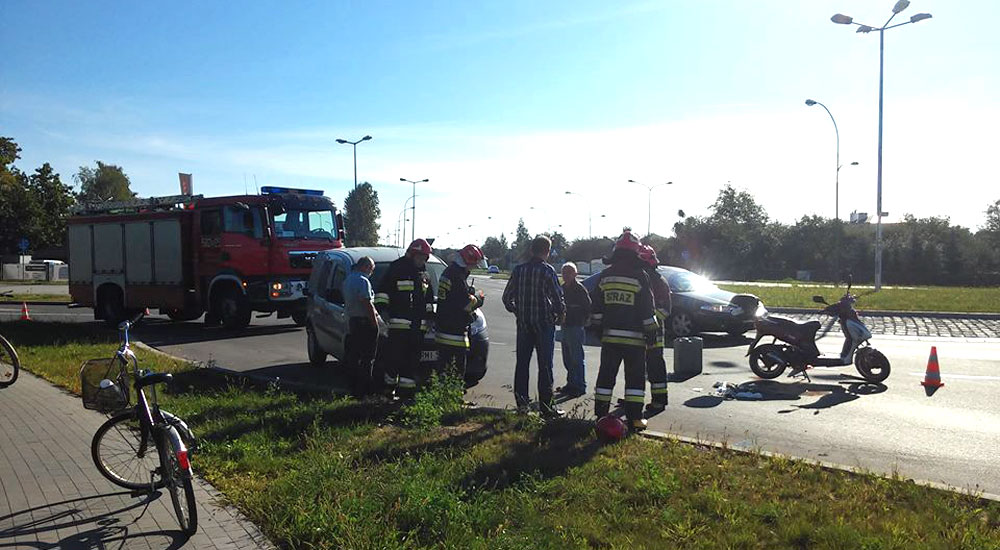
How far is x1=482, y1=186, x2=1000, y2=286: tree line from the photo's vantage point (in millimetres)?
66250

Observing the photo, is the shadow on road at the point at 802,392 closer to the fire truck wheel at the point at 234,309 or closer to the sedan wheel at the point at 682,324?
the sedan wheel at the point at 682,324

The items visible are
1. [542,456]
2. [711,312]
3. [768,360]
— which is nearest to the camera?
[542,456]

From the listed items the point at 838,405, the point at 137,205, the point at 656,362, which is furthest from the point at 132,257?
the point at 838,405

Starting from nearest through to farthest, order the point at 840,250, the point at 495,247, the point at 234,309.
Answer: the point at 234,309
the point at 840,250
the point at 495,247

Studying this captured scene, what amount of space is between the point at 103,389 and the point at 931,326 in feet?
61.2

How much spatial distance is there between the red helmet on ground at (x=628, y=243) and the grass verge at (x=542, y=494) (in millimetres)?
1684

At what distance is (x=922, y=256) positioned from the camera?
67750 millimetres

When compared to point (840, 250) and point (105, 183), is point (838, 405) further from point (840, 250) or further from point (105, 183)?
point (105, 183)

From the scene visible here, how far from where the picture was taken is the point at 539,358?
26.5 ft

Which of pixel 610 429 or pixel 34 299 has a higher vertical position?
pixel 610 429

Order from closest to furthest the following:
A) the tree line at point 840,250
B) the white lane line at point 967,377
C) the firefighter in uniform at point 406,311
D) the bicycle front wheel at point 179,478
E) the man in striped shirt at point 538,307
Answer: the bicycle front wheel at point 179,478 → the man in striped shirt at point 538,307 → the firefighter in uniform at point 406,311 → the white lane line at point 967,377 → the tree line at point 840,250

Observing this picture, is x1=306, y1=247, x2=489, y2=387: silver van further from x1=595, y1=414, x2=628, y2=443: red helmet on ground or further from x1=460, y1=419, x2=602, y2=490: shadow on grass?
x1=595, y1=414, x2=628, y2=443: red helmet on ground

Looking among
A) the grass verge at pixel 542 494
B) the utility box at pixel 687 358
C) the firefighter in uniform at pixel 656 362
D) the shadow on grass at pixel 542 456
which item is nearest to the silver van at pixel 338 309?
the firefighter in uniform at pixel 656 362

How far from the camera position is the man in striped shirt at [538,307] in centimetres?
790
